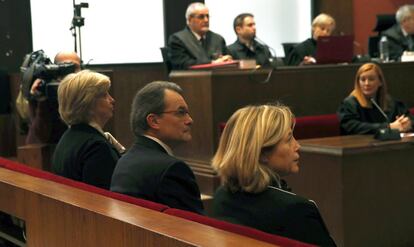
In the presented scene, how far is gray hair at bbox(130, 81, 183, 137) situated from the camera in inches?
117

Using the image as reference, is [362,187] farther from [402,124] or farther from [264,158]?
[264,158]

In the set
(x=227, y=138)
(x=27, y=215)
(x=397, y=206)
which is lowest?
(x=397, y=206)

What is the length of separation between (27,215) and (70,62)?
9.37ft

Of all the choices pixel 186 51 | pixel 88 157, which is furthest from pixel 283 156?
pixel 186 51

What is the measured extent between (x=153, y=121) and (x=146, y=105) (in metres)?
0.09

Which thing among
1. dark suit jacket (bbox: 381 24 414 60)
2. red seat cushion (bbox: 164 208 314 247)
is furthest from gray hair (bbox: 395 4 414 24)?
red seat cushion (bbox: 164 208 314 247)

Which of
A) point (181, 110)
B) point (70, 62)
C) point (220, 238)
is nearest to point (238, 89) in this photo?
point (70, 62)

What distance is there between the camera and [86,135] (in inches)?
134

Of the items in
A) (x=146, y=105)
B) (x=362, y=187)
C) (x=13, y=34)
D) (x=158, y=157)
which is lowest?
(x=362, y=187)

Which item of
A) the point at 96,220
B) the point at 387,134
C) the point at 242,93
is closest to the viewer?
the point at 96,220

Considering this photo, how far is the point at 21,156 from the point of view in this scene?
516 cm

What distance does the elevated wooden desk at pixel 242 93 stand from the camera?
5750mm

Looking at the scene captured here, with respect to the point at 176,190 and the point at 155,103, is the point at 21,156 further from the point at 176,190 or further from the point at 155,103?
the point at 176,190

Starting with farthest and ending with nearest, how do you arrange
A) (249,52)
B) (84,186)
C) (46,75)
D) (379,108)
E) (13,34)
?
(249,52) → (13,34) → (379,108) → (46,75) → (84,186)
